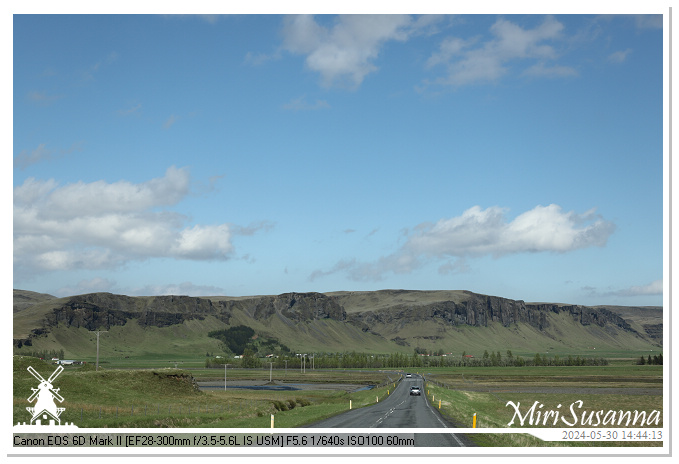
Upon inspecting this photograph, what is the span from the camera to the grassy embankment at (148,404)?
162 feet

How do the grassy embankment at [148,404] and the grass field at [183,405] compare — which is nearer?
the grass field at [183,405]

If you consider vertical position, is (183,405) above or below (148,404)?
below

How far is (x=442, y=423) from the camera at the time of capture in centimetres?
4747

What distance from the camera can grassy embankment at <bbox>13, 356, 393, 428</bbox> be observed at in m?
49.5

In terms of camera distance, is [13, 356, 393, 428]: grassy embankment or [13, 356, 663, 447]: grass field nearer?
[13, 356, 663, 447]: grass field

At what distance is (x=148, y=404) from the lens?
72.1 metres

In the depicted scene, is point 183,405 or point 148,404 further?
point 183,405
